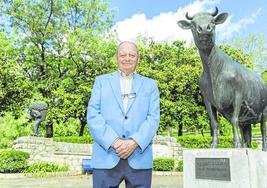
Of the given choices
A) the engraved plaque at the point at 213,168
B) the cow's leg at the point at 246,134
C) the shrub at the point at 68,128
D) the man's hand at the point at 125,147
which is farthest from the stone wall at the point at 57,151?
the man's hand at the point at 125,147

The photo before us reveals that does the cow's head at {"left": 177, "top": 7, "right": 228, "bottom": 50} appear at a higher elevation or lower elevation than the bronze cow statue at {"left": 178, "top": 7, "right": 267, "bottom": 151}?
higher

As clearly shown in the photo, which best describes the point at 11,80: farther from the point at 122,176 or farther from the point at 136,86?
the point at 122,176

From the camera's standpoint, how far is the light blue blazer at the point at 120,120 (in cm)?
317

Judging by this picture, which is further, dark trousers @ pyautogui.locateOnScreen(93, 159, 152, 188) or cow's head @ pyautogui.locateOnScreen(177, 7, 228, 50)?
cow's head @ pyautogui.locateOnScreen(177, 7, 228, 50)

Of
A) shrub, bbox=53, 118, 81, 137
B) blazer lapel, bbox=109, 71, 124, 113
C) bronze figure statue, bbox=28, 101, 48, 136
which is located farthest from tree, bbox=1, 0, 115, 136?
blazer lapel, bbox=109, 71, 124, 113

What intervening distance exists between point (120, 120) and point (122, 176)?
1.61 feet

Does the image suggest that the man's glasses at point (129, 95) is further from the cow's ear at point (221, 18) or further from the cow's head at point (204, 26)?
the cow's ear at point (221, 18)

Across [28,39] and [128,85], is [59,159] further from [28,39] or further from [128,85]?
Result: [128,85]

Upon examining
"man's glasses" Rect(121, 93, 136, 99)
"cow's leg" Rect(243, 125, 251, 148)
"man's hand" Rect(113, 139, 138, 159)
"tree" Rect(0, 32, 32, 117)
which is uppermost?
"tree" Rect(0, 32, 32, 117)

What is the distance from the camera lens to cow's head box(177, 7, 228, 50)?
5.16 m

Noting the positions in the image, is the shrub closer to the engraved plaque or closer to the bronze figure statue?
the bronze figure statue

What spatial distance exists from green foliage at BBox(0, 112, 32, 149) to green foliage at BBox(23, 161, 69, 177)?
12.4 metres

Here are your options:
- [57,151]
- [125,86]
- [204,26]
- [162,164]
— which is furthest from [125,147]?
[57,151]

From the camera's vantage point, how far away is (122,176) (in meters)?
3.21
